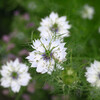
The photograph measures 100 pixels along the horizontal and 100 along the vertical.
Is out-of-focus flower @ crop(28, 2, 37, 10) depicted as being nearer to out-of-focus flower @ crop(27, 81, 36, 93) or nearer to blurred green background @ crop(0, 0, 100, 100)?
blurred green background @ crop(0, 0, 100, 100)

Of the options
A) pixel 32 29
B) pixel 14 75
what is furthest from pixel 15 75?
pixel 32 29

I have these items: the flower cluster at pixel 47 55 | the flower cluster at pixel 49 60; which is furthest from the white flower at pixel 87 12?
the flower cluster at pixel 47 55

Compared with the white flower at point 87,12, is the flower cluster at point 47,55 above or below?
below

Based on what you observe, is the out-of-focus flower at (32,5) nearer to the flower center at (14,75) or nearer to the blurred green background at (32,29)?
the blurred green background at (32,29)

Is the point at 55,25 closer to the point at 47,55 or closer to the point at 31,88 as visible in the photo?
the point at 47,55

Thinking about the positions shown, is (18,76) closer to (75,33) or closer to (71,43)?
(71,43)

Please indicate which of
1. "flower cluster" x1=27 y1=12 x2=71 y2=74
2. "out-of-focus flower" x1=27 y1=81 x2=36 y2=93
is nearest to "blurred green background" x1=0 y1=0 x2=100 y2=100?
"out-of-focus flower" x1=27 y1=81 x2=36 y2=93
